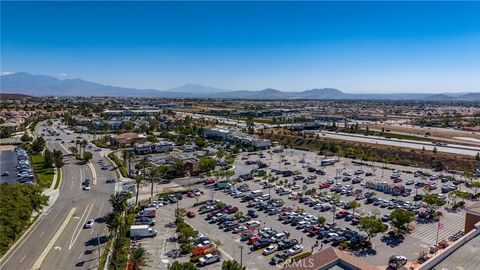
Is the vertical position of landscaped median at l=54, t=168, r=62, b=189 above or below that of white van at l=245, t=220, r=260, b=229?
above

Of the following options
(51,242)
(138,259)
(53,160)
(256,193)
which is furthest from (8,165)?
(138,259)

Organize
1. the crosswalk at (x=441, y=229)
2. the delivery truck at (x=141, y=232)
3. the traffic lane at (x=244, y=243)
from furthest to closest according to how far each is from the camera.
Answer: the crosswalk at (x=441, y=229), the delivery truck at (x=141, y=232), the traffic lane at (x=244, y=243)

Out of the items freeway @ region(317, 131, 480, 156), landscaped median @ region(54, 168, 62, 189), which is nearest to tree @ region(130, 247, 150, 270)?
landscaped median @ region(54, 168, 62, 189)

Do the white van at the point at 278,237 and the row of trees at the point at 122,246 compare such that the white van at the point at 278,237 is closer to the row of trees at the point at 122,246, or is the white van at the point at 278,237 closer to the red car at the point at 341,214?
the red car at the point at 341,214

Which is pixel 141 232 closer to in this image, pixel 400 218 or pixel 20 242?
pixel 20 242

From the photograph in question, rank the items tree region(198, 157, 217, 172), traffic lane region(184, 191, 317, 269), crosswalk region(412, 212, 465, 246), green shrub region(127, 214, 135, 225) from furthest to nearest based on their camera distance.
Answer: tree region(198, 157, 217, 172)
green shrub region(127, 214, 135, 225)
crosswalk region(412, 212, 465, 246)
traffic lane region(184, 191, 317, 269)

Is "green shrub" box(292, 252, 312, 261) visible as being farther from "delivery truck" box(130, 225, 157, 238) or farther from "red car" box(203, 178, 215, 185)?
"red car" box(203, 178, 215, 185)

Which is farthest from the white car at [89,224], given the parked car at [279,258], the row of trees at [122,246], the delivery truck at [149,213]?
the parked car at [279,258]
